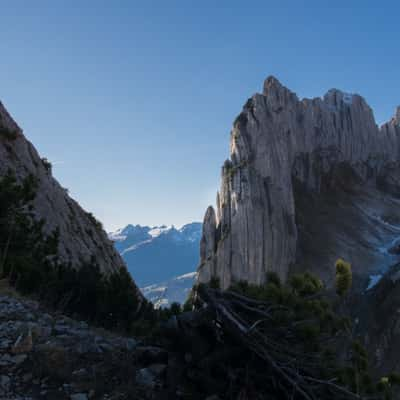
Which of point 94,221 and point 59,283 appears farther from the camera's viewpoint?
point 94,221

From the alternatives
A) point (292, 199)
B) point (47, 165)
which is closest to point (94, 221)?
point (47, 165)

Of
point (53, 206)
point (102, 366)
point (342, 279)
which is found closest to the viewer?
point (102, 366)

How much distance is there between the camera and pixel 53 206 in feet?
89.7

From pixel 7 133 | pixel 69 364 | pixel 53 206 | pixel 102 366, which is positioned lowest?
pixel 102 366

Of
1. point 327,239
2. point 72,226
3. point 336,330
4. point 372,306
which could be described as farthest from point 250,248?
point 336,330

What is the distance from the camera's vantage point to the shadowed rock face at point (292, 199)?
66.8 meters

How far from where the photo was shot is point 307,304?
26.7ft

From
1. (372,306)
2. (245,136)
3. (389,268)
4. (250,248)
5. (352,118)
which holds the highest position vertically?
(352,118)

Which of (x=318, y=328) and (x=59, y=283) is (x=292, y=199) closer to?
(x=59, y=283)

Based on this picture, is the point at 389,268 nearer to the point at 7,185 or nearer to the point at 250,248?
the point at 250,248

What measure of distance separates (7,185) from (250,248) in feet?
177

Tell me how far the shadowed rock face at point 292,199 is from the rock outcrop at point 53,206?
35.4 meters

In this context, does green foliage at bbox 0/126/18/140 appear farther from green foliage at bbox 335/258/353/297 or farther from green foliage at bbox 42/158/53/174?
green foliage at bbox 335/258/353/297

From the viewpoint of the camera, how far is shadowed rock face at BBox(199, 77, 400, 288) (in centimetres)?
6675
